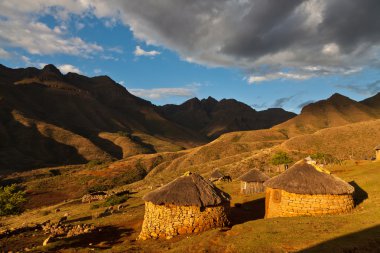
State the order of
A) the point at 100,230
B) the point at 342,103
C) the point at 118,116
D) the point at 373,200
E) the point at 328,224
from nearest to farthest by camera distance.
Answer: the point at 328,224, the point at 373,200, the point at 100,230, the point at 342,103, the point at 118,116

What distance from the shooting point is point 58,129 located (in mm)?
122875

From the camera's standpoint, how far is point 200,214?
755 inches

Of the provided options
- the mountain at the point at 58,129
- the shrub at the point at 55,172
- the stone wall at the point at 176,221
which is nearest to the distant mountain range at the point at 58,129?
the mountain at the point at 58,129

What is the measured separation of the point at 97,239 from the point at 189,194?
667 centimetres

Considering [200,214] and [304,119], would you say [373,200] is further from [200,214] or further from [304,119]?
[304,119]

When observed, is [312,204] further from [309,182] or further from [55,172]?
[55,172]

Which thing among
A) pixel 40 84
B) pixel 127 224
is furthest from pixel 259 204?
pixel 40 84

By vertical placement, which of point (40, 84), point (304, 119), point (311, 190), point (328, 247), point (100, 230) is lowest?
point (100, 230)

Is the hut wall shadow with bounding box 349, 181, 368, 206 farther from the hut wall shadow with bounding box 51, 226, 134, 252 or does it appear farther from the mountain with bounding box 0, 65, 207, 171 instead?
the mountain with bounding box 0, 65, 207, 171

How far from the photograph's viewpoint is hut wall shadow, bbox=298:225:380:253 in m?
12.4

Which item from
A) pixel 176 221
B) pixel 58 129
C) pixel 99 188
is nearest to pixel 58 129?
pixel 58 129

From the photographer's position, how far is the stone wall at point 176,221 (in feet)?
61.8

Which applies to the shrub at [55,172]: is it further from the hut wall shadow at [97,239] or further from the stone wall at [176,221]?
the stone wall at [176,221]

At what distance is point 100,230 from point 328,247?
51.7 ft
